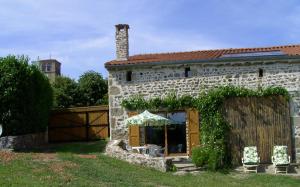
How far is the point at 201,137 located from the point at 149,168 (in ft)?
12.9

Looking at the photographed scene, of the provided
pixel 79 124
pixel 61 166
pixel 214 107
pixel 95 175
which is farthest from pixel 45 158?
pixel 79 124

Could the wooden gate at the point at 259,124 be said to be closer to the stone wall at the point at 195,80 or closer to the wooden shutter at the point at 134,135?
the stone wall at the point at 195,80

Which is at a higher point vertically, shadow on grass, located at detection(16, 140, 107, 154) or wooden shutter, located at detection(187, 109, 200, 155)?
wooden shutter, located at detection(187, 109, 200, 155)

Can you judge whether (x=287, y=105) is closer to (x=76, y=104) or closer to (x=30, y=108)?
(x=30, y=108)

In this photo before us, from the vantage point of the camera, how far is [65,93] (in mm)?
34094

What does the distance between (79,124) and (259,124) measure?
10098 mm

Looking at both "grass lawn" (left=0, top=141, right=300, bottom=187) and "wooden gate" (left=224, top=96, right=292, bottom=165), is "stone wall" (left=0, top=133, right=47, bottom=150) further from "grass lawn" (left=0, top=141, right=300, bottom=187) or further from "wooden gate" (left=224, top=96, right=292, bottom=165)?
"wooden gate" (left=224, top=96, right=292, bottom=165)

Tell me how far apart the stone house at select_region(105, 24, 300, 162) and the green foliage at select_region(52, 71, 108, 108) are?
41.9ft

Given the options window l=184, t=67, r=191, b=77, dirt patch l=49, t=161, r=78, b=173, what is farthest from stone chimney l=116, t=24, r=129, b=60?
dirt patch l=49, t=161, r=78, b=173

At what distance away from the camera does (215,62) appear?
65.9ft

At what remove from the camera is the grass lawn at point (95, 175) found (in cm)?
1248

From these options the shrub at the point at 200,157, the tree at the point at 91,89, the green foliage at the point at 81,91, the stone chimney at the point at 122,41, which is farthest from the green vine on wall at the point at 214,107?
the tree at the point at 91,89

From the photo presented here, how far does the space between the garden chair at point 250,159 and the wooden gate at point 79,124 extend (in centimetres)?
863

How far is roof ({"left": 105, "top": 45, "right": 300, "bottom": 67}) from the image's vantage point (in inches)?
806
